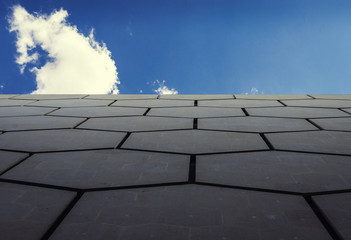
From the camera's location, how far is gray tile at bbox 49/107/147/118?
5.38 ft

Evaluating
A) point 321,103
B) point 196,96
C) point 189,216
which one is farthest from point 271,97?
point 189,216

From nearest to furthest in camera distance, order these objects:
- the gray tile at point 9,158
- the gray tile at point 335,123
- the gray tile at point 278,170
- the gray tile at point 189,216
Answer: the gray tile at point 189,216
the gray tile at point 278,170
the gray tile at point 9,158
the gray tile at point 335,123

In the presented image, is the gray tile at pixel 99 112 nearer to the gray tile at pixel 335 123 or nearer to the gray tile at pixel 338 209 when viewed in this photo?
the gray tile at pixel 335 123

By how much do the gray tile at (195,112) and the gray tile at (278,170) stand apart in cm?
68

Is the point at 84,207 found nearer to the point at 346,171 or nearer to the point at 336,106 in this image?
the point at 346,171

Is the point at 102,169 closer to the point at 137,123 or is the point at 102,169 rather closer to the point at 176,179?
the point at 176,179

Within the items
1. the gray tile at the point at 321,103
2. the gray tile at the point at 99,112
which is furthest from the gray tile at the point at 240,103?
the gray tile at the point at 99,112

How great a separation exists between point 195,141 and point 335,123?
0.67 metres

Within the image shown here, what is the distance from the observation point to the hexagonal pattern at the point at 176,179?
0.55 meters

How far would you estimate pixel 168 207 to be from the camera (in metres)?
0.61

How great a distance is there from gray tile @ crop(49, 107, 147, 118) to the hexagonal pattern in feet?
0.65

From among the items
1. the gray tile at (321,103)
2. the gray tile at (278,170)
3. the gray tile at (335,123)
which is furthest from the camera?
the gray tile at (321,103)

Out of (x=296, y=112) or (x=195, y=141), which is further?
(x=296, y=112)

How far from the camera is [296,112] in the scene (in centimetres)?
166
